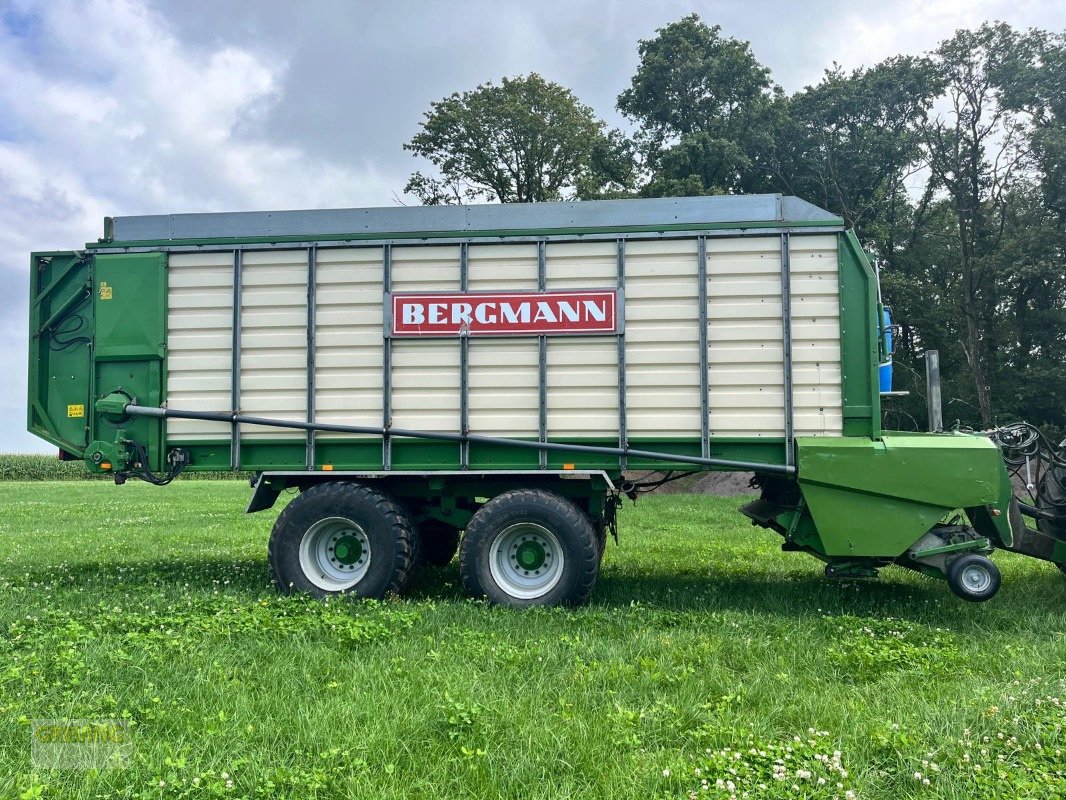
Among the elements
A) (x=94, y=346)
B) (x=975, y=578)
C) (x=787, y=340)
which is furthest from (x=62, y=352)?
(x=975, y=578)

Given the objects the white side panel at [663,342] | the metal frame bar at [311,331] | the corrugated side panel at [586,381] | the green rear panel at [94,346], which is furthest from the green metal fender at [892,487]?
the green rear panel at [94,346]

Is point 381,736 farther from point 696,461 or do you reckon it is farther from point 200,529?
point 200,529

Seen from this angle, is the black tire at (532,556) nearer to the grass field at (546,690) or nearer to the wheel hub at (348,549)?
the grass field at (546,690)

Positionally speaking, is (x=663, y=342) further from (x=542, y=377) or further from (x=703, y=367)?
(x=542, y=377)

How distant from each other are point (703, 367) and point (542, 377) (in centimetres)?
138

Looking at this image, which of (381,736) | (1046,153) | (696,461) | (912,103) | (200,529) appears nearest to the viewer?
(381,736)

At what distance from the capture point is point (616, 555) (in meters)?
9.79

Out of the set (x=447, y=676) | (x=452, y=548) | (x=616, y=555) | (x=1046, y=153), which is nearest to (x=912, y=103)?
(x=1046, y=153)

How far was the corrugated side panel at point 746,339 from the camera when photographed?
6.75m

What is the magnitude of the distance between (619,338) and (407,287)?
1.94m

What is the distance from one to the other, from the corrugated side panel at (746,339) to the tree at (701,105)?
18.8 m

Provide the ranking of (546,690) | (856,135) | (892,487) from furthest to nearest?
(856,135) → (892,487) → (546,690)

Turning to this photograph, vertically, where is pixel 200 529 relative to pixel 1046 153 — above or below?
below

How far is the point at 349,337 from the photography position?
7086 mm
